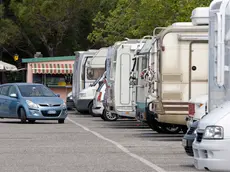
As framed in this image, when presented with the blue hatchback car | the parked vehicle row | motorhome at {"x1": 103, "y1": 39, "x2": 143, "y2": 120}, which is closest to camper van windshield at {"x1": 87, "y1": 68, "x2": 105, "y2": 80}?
the blue hatchback car

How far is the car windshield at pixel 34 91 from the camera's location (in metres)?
33.2

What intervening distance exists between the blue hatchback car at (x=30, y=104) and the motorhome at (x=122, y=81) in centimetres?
295

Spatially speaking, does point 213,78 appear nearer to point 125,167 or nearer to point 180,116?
point 125,167

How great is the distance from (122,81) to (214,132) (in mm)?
16139

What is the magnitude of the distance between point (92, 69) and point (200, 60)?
66.7 ft

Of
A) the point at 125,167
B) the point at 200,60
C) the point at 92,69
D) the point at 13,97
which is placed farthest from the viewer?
the point at 92,69

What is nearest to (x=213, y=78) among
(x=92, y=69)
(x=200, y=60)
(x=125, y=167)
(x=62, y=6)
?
(x=125, y=167)

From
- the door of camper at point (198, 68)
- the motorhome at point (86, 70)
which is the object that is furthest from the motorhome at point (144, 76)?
the motorhome at point (86, 70)

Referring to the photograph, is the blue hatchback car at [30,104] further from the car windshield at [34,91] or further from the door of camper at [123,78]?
the door of camper at [123,78]

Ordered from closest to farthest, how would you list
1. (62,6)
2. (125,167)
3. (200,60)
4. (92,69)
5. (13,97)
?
(125,167), (200,60), (13,97), (92,69), (62,6)

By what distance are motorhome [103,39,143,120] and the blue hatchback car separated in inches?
116

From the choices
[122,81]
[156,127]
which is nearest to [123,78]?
[122,81]

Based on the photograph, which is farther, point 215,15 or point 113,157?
point 113,157

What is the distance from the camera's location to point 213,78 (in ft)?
53.0
